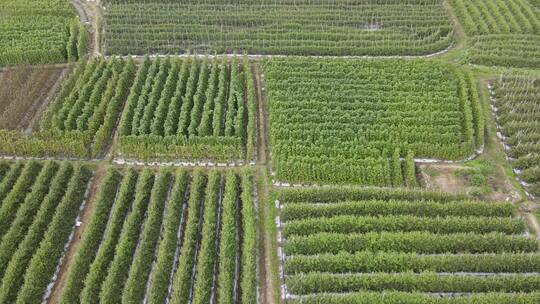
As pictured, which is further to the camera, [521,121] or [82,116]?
[521,121]

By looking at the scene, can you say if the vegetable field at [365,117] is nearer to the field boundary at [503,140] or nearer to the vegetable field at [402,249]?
the field boundary at [503,140]

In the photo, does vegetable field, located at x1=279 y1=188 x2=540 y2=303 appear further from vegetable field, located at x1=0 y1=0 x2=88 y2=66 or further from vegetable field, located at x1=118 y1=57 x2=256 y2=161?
vegetable field, located at x1=0 y1=0 x2=88 y2=66

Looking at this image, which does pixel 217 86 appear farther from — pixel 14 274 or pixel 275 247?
pixel 14 274

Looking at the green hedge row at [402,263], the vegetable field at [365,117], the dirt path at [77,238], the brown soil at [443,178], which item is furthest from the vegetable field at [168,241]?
the brown soil at [443,178]

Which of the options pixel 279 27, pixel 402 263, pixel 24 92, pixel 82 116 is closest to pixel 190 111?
pixel 82 116

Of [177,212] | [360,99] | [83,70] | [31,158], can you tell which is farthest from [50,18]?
[360,99]

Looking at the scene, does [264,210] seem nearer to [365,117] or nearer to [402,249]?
[402,249]
